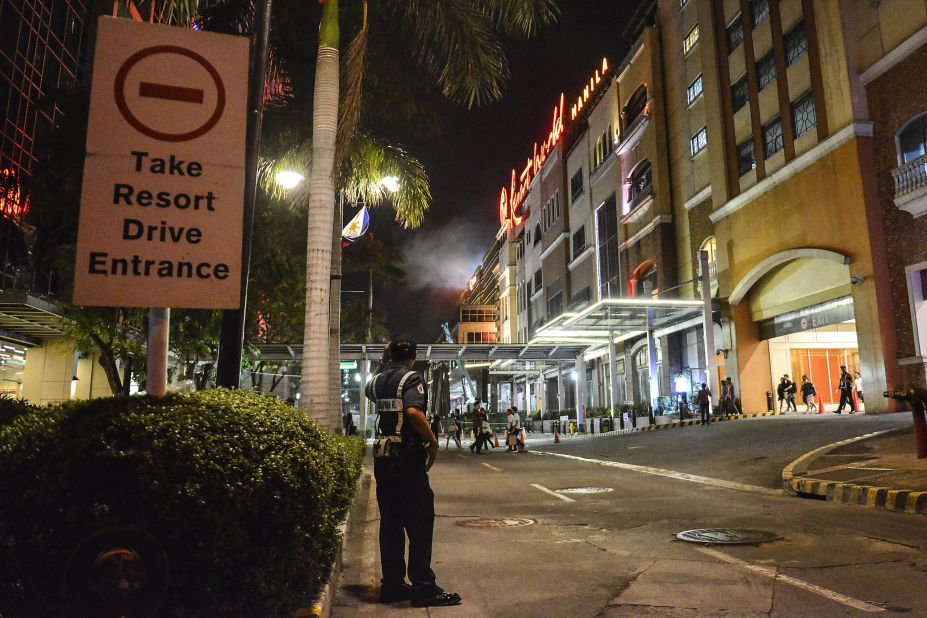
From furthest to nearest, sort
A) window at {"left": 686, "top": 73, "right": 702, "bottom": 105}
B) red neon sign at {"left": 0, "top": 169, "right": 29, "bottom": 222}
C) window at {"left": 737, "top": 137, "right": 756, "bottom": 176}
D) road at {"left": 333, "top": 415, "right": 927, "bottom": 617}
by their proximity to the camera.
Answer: window at {"left": 686, "top": 73, "right": 702, "bottom": 105} < window at {"left": 737, "top": 137, "right": 756, "bottom": 176} < red neon sign at {"left": 0, "top": 169, "right": 29, "bottom": 222} < road at {"left": 333, "top": 415, "right": 927, "bottom": 617}

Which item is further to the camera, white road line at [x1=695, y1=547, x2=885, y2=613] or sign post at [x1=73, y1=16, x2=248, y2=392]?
white road line at [x1=695, y1=547, x2=885, y2=613]

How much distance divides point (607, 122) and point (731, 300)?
17.2 metres

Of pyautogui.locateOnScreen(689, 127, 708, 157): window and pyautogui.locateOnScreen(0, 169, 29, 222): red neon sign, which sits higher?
pyautogui.locateOnScreen(689, 127, 708, 157): window

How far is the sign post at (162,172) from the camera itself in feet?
10.5

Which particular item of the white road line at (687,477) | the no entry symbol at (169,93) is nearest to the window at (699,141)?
the white road line at (687,477)

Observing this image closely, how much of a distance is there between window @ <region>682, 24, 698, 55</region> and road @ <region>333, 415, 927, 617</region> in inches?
978

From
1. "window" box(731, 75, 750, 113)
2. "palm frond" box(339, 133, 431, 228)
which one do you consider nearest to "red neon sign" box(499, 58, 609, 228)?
"window" box(731, 75, 750, 113)

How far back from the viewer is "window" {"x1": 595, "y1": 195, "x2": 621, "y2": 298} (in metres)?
38.0

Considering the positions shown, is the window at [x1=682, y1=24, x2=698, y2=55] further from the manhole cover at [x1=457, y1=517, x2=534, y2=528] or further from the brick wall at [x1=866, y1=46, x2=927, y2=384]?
the manhole cover at [x1=457, y1=517, x2=534, y2=528]

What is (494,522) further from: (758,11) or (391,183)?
(758,11)

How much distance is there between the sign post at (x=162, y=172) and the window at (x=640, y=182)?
3216cm

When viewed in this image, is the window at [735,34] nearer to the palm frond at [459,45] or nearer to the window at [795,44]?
the window at [795,44]

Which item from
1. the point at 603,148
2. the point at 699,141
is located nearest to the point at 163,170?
the point at 699,141

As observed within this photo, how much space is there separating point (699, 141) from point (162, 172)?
3071 cm
